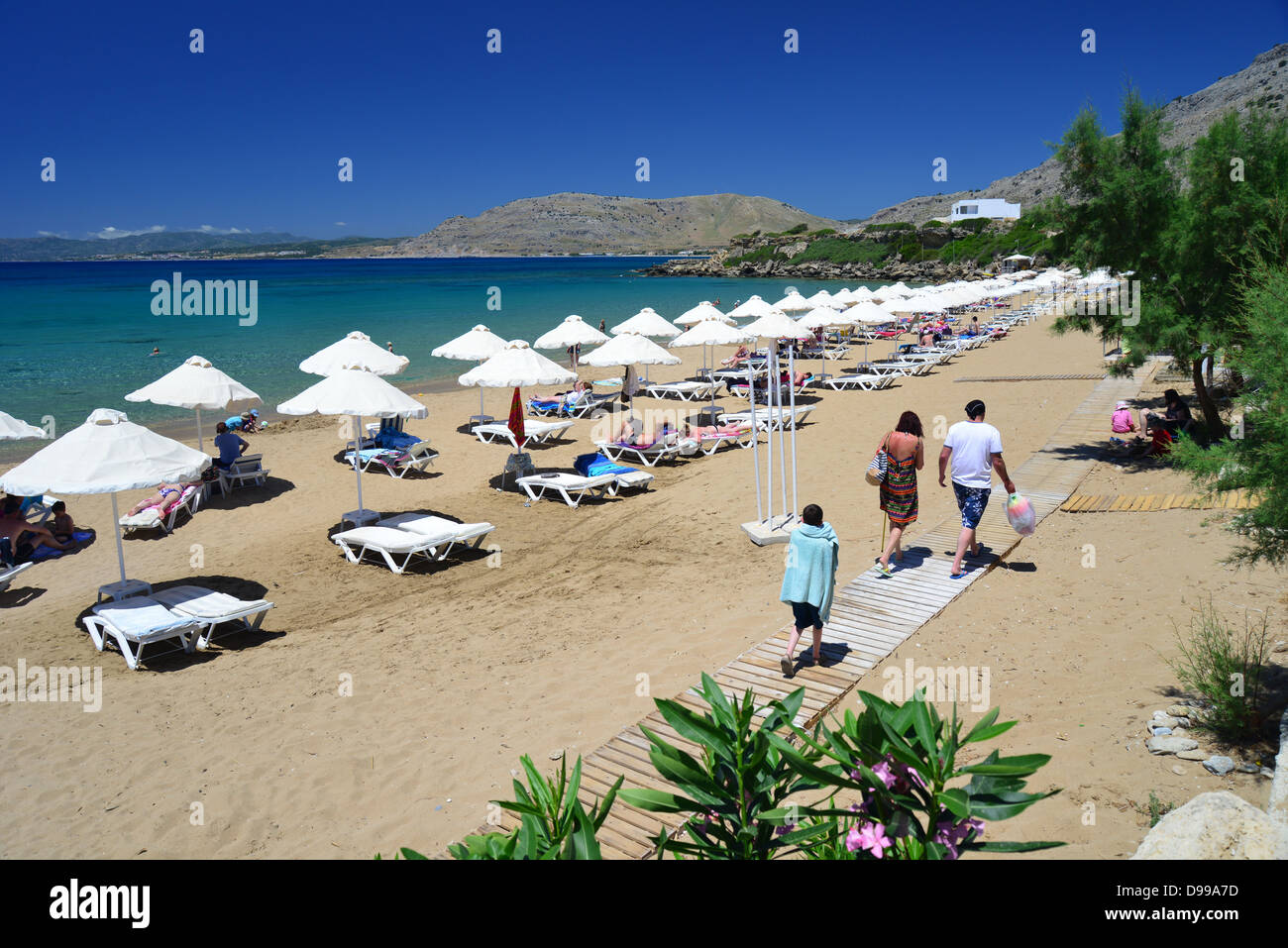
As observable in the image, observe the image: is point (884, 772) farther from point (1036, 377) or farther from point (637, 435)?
point (1036, 377)

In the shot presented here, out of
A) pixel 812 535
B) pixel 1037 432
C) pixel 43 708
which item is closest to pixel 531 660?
pixel 812 535

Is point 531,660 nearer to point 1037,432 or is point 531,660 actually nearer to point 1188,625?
point 1188,625

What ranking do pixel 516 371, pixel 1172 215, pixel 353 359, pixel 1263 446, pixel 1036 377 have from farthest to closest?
pixel 1036 377
pixel 353 359
pixel 516 371
pixel 1172 215
pixel 1263 446

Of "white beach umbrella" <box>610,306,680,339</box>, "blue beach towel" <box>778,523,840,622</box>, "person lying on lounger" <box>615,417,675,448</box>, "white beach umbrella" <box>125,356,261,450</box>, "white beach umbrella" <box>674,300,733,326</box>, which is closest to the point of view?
"blue beach towel" <box>778,523,840,622</box>

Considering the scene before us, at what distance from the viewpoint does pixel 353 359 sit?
13.4m

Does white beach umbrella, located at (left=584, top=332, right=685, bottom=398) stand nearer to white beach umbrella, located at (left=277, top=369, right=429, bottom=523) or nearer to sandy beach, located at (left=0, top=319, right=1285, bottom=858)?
sandy beach, located at (left=0, top=319, right=1285, bottom=858)

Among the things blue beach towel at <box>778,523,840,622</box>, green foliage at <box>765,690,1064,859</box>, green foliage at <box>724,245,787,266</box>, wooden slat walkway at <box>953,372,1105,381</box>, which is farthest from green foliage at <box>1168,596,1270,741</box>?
green foliage at <box>724,245,787,266</box>

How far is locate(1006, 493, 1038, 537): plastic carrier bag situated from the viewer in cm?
737

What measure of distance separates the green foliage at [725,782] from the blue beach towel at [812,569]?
3.41 meters

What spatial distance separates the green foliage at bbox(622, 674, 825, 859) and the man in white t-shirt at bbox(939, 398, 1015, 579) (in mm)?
5420

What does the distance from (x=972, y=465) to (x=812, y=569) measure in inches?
95.7

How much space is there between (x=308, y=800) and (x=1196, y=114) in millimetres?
133626

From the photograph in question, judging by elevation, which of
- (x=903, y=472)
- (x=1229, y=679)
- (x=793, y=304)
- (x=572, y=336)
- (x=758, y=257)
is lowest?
(x=1229, y=679)

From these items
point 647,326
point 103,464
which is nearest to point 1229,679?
point 103,464
